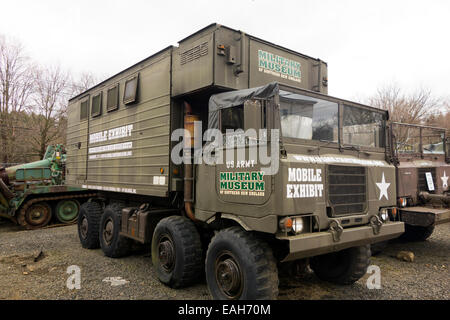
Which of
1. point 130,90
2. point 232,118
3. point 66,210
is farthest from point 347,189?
point 66,210

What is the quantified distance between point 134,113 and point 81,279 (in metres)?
3.12

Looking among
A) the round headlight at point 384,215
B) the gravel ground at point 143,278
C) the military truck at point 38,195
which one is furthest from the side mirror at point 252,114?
the military truck at point 38,195

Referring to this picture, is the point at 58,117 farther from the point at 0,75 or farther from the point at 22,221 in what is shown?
the point at 22,221

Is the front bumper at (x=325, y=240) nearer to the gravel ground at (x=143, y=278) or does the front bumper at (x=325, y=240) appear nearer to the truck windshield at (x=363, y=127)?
the gravel ground at (x=143, y=278)

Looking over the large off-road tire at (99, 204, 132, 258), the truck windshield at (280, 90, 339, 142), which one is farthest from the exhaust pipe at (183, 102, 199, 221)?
the large off-road tire at (99, 204, 132, 258)

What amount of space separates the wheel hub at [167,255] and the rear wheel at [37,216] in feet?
28.9

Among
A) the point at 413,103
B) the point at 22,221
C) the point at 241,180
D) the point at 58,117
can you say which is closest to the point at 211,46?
the point at 241,180

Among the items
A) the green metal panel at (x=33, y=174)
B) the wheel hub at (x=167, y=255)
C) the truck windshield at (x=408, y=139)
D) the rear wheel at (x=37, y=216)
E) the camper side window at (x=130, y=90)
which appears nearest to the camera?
the wheel hub at (x=167, y=255)

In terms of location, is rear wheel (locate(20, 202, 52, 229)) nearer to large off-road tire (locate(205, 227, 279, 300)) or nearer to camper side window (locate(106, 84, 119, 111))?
camper side window (locate(106, 84, 119, 111))

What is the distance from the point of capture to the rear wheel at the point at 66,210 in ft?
40.9

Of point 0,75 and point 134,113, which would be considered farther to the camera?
point 0,75

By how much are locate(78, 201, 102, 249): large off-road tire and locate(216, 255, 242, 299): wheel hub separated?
4746 millimetres

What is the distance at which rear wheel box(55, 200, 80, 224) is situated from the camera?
12.5 metres
